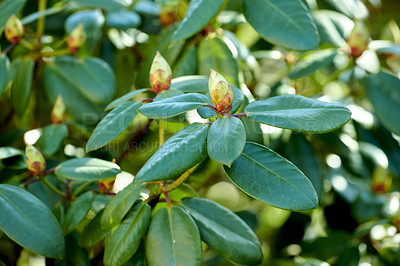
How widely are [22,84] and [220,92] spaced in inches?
29.0

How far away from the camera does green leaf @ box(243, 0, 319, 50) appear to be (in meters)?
0.95

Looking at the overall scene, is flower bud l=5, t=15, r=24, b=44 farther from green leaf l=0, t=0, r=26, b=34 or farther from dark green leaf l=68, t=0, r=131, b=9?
dark green leaf l=68, t=0, r=131, b=9

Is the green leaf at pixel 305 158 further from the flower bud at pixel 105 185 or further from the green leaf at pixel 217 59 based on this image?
the flower bud at pixel 105 185

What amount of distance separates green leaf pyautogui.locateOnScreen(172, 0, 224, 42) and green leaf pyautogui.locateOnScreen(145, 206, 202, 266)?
14.8 inches

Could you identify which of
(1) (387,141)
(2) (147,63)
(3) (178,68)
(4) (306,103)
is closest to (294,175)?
(4) (306,103)

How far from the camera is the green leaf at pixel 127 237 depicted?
0.77 metres

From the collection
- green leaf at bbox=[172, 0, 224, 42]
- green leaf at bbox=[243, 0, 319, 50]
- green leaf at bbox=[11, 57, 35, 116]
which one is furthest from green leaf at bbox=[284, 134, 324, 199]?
green leaf at bbox=[11, 57, 35, 116]

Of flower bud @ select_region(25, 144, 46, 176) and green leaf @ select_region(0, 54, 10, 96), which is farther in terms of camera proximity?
green leaf @ select_region(0, 54, 10, 96)

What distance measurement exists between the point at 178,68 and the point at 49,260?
1.94ft

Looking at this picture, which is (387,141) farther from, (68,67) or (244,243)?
(68,67)

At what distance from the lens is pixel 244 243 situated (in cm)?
84

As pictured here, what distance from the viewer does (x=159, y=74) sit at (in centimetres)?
85

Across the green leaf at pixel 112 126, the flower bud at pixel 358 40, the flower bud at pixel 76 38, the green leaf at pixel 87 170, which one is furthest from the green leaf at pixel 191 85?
the flower bud at pixel 358 40

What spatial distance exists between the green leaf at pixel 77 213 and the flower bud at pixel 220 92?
14.9 inches
